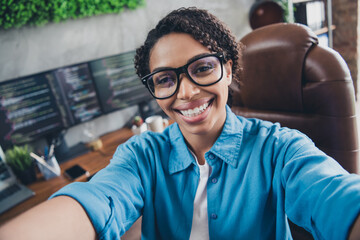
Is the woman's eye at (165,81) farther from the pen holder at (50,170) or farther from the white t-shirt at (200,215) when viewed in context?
the pen holder at (50,170)

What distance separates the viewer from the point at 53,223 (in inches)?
23.0

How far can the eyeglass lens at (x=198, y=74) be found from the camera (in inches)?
32.9

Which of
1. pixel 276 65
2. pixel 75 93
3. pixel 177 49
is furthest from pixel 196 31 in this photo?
pixel 75 93

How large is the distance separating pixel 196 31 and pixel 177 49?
98mm

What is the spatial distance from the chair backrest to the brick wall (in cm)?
264

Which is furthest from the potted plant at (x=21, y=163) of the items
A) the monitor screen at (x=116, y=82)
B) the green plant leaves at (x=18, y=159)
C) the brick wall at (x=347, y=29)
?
the brick wall at (x=347, y=29)

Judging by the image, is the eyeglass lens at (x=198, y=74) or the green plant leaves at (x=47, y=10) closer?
the eyeglass lens at (x=198, y=74)

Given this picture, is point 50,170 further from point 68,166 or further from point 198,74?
point 198,74

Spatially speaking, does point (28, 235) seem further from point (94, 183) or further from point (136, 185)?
point (136, 185)

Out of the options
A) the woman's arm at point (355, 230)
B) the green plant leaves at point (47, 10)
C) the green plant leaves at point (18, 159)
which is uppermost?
the green plant leaves at point (47, 10)

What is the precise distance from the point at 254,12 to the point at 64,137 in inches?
111

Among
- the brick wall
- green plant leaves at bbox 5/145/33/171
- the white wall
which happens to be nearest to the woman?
the white wall

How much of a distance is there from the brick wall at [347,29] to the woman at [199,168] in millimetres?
2967

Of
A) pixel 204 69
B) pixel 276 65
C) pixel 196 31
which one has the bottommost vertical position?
pixel 276 65
